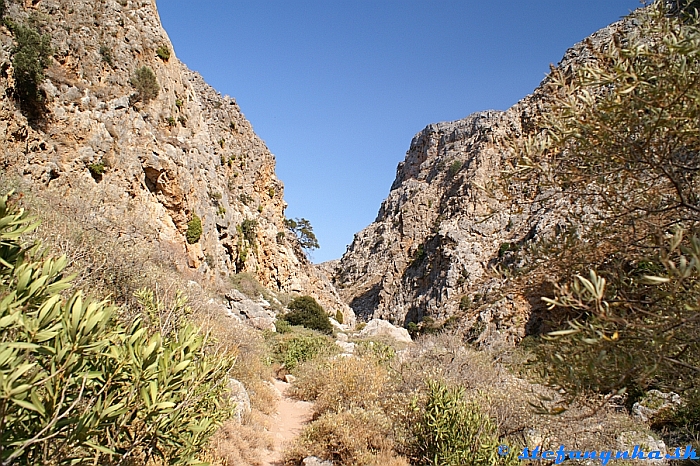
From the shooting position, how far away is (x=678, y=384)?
256cm

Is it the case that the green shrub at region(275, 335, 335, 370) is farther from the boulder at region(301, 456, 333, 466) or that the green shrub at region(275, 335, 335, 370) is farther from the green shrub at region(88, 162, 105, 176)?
the green shrub at region(88, 162, 105, 176)

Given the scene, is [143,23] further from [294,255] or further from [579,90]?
[579,90]

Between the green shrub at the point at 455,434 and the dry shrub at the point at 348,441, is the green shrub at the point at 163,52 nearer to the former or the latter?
the dry shrub at the point at 348,441

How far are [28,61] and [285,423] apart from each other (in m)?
13.1

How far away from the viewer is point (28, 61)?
12461 millimetres

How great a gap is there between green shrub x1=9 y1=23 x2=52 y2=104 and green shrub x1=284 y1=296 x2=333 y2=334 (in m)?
14.2

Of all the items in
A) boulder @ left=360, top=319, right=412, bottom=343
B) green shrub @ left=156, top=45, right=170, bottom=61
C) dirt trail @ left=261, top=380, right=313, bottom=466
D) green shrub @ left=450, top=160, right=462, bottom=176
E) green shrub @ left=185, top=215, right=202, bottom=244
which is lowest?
dirt trail @ left=261, top=380, right=313, bottom=466

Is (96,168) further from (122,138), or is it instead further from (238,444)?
(238,444)

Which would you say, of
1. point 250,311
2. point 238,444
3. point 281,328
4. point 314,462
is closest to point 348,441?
point 314,462

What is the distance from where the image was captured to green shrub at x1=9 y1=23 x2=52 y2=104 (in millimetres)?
12289

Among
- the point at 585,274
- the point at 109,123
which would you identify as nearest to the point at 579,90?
the point at 585,274

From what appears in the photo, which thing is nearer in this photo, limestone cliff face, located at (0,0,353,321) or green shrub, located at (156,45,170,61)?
limestone cliff face, located at (0,0,353,321)

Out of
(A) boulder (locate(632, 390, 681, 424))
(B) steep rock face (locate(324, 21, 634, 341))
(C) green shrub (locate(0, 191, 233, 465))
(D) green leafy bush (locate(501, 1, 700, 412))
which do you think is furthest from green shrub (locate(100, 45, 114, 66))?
(B) steep rock face (locate(324, 21, 634, 341))

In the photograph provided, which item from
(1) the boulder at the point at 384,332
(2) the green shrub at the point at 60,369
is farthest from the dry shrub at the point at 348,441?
(1) the boulder at the point at 384,332
